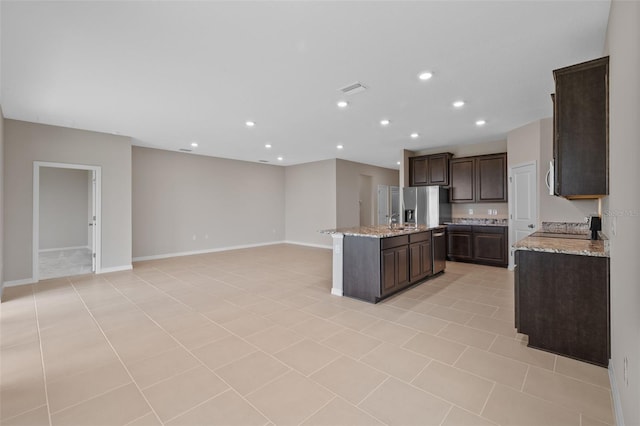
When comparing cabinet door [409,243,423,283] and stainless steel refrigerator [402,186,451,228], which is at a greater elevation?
stainless steel refrigerator [402,186,451,228]

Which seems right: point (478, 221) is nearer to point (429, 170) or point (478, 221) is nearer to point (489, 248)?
point (489, 248)

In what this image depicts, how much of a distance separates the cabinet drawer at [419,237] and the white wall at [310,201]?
4076 millimetres

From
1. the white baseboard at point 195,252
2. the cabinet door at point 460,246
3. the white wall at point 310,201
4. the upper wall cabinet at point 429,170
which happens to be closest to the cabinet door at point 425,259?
the cabinet door at point 460,246

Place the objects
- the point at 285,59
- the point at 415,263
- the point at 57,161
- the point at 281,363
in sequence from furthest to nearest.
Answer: the point at 57,161
the point at 415,263
the point at 285,59
the point at 281,363

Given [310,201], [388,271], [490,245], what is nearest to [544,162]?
[490,245]

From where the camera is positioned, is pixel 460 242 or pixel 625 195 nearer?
pixel 625 195

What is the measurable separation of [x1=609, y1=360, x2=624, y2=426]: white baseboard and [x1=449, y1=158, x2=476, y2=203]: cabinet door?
479 centimetres

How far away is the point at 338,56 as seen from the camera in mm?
2775

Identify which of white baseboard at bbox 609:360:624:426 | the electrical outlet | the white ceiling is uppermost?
the white ceiling

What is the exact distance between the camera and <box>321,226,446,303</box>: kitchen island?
379 centimetres

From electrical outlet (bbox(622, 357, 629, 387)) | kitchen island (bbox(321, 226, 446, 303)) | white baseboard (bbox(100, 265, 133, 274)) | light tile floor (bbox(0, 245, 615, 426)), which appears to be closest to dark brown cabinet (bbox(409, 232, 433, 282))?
kitchen island (bbox(321, 226, 446, 303))

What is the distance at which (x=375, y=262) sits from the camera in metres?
3.79

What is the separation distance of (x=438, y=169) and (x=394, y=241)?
12.1 ft

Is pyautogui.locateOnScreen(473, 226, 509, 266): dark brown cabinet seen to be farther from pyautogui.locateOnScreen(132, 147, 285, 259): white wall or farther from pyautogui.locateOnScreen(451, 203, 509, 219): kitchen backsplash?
pyautogui.locateOnScreen(132, 147, 285, 259): white wall
